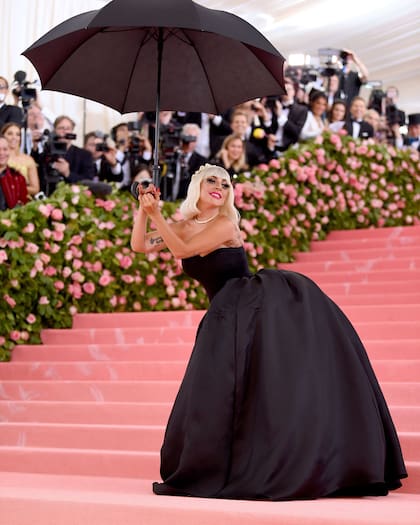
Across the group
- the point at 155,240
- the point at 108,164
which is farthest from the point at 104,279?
the point at 155,240

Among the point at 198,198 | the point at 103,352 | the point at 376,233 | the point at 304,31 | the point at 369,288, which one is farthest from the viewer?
the point at 304,31

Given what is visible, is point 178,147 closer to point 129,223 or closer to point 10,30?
point 129,223

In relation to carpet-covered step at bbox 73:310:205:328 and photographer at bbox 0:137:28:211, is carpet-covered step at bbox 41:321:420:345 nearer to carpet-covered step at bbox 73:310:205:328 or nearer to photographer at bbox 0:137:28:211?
carpet-covered step at bbox 73:310:205:328

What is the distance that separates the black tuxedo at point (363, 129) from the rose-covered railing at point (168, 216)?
1.73 ft

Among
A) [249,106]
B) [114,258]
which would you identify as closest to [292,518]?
[114,258]

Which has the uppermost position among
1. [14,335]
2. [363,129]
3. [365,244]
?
[363,129]

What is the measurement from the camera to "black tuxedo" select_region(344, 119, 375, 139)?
32.8ft

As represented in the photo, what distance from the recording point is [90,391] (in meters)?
5.67

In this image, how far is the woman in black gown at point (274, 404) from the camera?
327 centimetres

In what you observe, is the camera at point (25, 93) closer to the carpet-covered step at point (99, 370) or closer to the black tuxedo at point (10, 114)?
the black tuxedo at point (10, 114)

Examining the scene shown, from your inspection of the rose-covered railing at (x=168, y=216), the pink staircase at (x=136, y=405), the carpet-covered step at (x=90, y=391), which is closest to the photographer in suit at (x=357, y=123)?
the rose-covered railing at (x=168, y=216)

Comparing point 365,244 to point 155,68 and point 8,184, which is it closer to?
point 8,184

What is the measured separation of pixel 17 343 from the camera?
21.6 ft

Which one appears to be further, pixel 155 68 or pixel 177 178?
pixel 177 178
